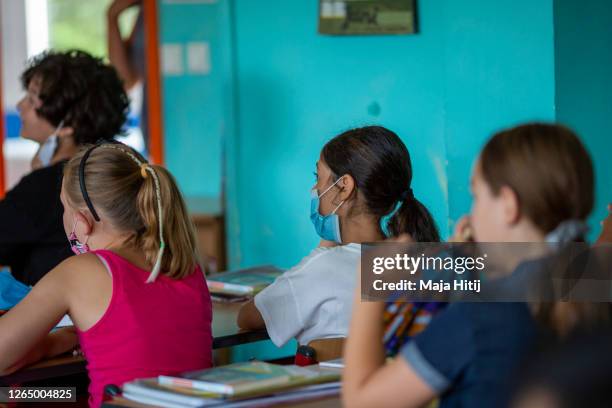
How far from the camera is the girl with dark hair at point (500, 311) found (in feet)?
4.12

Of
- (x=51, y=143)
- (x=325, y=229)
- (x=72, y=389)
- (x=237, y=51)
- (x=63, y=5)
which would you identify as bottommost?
(x=72, y=389)

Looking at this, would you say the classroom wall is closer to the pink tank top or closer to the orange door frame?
the pink tank top

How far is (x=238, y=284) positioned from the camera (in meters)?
2.81

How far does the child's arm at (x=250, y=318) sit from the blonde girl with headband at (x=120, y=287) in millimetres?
235

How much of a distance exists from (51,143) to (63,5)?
2.81 m

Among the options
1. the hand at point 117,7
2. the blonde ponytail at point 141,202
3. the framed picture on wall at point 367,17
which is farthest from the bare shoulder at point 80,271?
the hand at point 117,7

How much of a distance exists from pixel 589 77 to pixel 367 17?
38.0 inches

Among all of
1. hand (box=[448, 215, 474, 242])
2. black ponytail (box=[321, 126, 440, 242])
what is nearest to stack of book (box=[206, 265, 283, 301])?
black ponytail (box=[321, 126, 440, 242])

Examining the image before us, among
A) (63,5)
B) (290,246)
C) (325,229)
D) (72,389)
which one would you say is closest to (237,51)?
(290,246)

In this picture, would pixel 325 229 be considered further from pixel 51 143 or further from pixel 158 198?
pixel 51 143

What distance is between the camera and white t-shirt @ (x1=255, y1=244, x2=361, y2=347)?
2.20 meters

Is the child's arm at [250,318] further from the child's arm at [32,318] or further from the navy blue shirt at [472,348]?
the navy blue shirt at [472,348]

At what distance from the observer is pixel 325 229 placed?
241cm

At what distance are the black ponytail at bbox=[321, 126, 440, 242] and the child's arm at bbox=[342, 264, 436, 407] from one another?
2.91 ft
